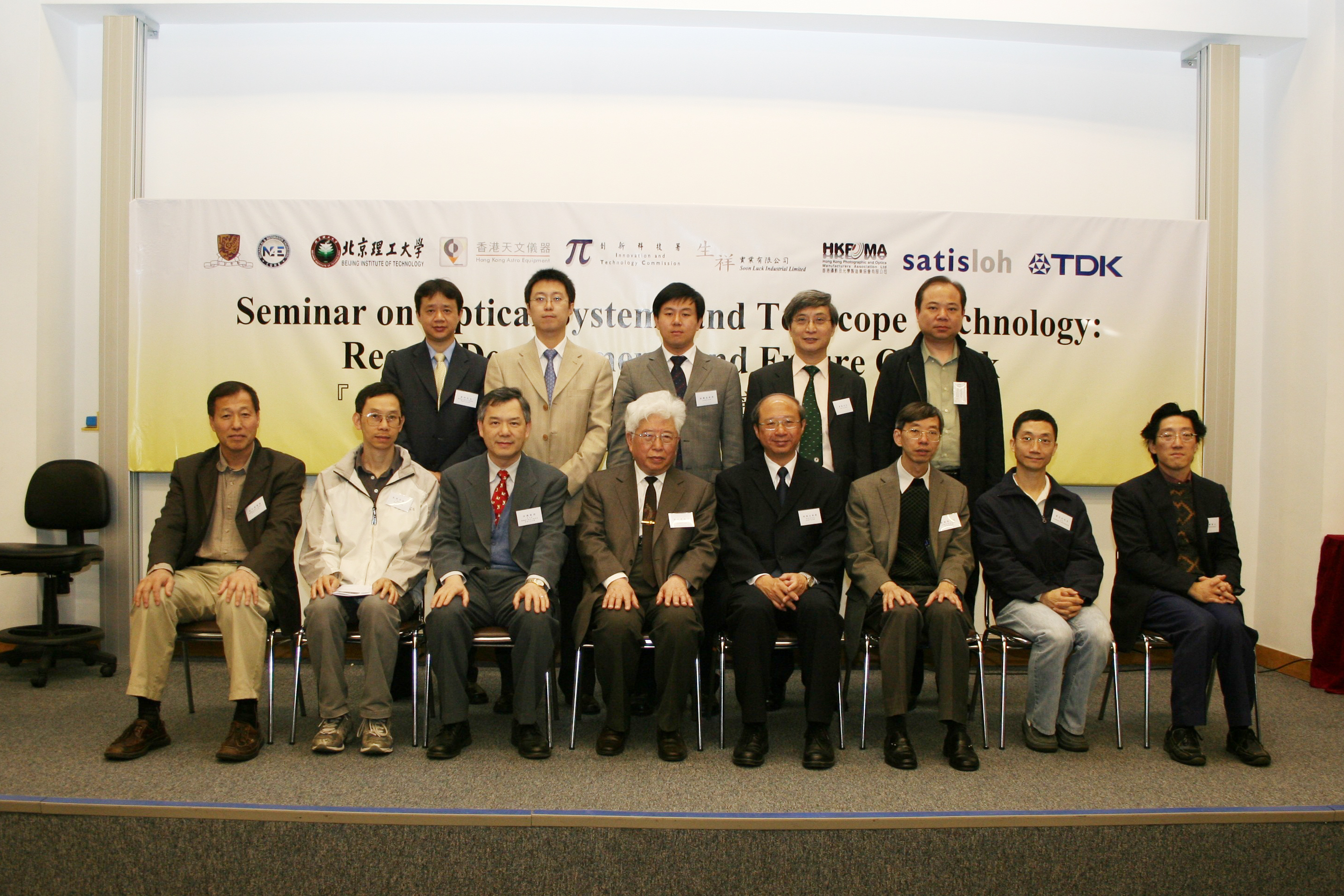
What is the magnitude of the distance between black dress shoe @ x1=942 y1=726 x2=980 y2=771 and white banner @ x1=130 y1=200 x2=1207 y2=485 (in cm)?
215

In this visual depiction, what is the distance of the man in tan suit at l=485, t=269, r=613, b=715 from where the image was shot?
12.2ft

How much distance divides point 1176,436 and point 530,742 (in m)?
2.80

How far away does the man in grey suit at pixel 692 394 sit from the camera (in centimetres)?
364

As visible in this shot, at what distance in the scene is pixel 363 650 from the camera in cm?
296

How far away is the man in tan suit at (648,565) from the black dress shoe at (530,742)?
0.65 ft

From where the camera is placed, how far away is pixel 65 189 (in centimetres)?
455

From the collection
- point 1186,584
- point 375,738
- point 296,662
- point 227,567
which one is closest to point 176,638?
point 227,567

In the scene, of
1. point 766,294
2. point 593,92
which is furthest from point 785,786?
point 593,92

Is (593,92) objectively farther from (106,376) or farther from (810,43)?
(106,376)

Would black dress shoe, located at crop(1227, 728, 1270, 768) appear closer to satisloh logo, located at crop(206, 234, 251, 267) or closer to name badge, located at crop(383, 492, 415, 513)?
name badge, located at crop(383, 492, 415, 513)

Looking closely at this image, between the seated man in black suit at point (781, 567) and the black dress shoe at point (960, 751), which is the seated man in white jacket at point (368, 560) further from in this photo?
the black dress shoe at point (960, 751)

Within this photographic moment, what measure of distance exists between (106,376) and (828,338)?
149 inches

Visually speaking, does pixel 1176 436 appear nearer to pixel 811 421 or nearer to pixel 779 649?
pixel 811 421

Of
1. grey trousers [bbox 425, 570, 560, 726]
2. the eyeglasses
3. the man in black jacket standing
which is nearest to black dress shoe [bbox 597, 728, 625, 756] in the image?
grey trousers [bbox 425, 570, 560, 726]
